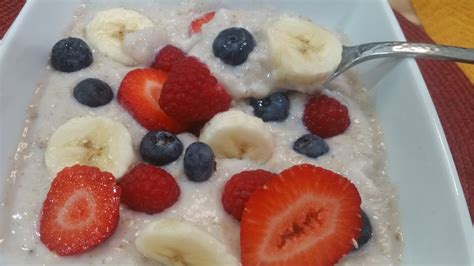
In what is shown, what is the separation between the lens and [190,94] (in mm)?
1252

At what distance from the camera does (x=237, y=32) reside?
4.57 feet

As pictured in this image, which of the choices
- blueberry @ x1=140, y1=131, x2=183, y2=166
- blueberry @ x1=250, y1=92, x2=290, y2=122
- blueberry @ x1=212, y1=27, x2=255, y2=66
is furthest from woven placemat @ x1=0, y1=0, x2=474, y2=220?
blueberry @ x1=140, y1=131, x2=183, y2=166

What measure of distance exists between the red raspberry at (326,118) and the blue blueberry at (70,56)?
548 millimetres

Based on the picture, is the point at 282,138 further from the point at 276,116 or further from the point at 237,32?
the point at 237,32

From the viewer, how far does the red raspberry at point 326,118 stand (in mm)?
1352

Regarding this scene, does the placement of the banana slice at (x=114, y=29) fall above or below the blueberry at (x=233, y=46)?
below

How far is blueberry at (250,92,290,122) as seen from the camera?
136 cm

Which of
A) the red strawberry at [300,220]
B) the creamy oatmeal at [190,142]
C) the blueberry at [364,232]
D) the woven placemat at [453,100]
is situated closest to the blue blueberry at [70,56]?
the creamy oatmeal at [190,142]

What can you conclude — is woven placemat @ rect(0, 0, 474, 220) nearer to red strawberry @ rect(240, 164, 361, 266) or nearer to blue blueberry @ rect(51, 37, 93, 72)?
blue blueberry @ rect(51, 37, 93, 72)

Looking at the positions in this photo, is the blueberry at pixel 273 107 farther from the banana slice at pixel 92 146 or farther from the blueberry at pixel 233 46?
the banana slice at pixel 92 146

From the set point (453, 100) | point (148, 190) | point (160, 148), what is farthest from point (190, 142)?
point (453, 100)

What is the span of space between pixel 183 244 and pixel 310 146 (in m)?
0.41

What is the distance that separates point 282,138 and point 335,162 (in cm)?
13

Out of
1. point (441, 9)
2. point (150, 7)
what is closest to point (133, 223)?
point (150, 7)
